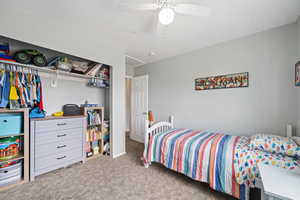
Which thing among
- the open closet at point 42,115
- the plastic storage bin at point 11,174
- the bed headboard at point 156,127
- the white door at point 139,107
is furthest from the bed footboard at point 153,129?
the plastic storage bin at point 11,174

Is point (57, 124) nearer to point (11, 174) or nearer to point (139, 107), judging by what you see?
point (11, 174)

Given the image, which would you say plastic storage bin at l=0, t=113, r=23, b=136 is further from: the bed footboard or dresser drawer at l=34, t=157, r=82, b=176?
the bed footboard

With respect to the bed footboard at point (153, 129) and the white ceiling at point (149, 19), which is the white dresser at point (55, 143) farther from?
the white ceiling at point (149, 19)

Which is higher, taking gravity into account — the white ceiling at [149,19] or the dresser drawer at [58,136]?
the white ceiling at [149,19]

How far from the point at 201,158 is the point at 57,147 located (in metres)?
2.32

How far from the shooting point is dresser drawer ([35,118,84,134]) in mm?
1857

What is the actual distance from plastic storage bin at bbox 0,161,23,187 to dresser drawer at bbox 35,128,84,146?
0.37 m

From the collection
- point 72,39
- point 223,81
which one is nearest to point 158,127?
point 223,81

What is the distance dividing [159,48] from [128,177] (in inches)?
108

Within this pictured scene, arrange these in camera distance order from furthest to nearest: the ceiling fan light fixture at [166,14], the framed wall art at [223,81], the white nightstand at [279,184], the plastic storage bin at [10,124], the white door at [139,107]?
the white door at [139,107]
the framed wall art at [223,81]
the plastic storage bin at [10,124]
the ceiling fan light fixture at [166,14]
the white nightstand at [279,184]

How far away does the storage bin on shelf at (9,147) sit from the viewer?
1.63 m

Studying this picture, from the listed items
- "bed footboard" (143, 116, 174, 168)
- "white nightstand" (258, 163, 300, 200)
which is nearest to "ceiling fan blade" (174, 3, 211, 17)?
"white nightstand" (258, 163, 300, 200)

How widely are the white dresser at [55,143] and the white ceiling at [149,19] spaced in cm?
150

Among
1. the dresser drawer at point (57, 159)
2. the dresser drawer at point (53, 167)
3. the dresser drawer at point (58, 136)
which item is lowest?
the dresser drawer at point (53, 167)
